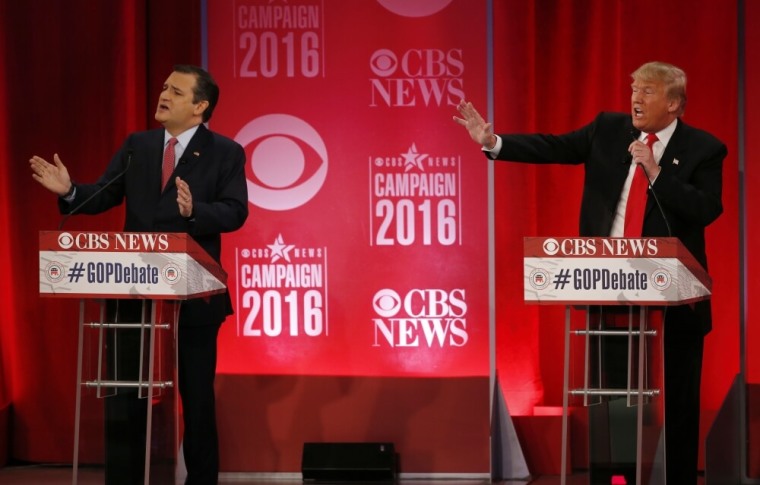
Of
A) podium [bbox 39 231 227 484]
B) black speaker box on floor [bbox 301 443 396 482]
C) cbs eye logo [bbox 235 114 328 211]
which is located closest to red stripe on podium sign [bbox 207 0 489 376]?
cbs eye logo [bbox 235 114 328 211]

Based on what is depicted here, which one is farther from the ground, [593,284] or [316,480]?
[593,284]

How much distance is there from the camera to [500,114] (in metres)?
4.97

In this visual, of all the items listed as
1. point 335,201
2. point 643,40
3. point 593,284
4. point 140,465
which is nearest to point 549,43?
point 643,40

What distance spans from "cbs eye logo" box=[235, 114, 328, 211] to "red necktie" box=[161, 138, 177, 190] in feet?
3.78

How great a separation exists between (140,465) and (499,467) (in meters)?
1.93

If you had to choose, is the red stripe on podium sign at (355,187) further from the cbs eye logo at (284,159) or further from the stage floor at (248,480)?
the stage floor at (248,480)

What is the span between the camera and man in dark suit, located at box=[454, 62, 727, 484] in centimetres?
366

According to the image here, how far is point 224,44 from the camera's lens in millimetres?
5016

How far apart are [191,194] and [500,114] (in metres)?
1.72

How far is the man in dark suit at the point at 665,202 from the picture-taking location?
3662 mm

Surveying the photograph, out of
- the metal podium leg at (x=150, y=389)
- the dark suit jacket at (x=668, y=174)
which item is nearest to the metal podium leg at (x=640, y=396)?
the dark suit jacket at (x=668, y=174)

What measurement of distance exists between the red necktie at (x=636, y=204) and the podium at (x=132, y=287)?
1.34m

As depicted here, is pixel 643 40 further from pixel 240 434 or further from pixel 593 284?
pixel 240 434

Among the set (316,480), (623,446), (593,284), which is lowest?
(316,480)
